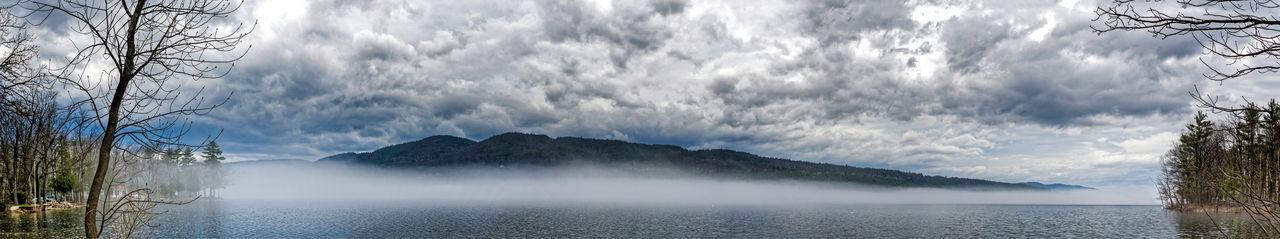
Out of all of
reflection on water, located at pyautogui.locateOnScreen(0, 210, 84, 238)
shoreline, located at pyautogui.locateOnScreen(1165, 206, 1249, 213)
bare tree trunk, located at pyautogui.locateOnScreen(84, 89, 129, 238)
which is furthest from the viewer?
shoreline, located at pyautogui.locateOnScreen(1165, 206, 1249, 213)

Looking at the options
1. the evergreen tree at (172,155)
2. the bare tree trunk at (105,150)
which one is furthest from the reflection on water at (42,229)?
the bare tree trunk at (105,150)

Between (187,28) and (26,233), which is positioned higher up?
(187,28)

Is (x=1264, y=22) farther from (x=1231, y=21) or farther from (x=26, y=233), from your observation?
(x=26, y=233)

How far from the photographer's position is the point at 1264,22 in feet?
32.0

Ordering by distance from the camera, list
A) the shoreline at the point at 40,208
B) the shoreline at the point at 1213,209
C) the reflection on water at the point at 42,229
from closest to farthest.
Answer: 1. the reflection on water at the point at 42,229
2. the shoreline at the point at 40,208
3. the shoreline at the point at 1213,209

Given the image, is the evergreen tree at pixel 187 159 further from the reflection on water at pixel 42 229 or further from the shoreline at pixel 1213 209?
the shoreline at pixel 1213 209

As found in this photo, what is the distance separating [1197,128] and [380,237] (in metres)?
111

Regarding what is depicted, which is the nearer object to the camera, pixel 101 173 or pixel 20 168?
pixel 101 173

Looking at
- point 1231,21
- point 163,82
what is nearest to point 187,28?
point 163,82

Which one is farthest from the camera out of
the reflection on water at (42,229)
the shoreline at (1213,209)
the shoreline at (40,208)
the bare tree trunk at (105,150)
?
the shoreline at (1213,209)

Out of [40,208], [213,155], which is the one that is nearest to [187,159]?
[213,155]

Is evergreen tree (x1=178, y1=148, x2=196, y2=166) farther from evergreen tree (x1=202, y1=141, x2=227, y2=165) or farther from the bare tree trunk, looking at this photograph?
the bare tree trunk

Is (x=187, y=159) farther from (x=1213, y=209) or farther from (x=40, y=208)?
(x=1213, y=209)

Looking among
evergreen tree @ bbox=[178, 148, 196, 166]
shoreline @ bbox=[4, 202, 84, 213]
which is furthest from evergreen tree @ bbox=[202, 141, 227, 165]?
shoreline @ bbox=[4, 202, 84, 213]
